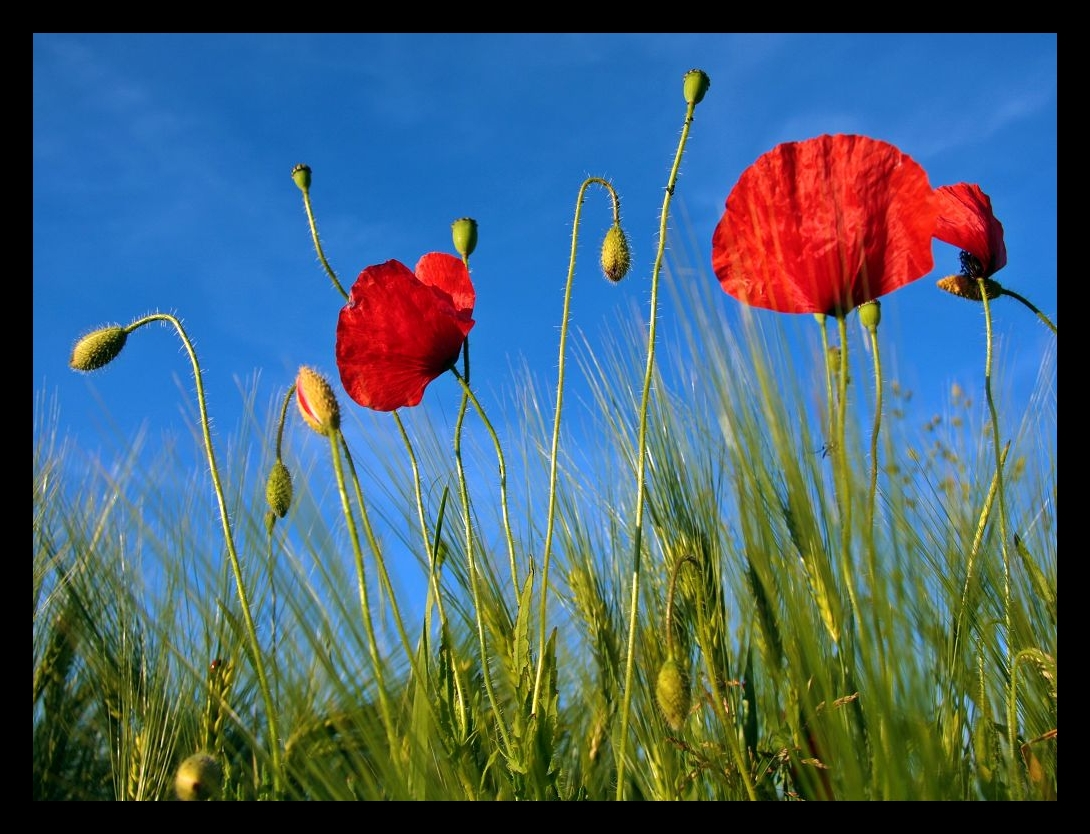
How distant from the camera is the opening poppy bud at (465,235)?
123cm

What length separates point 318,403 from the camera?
3.14 ft

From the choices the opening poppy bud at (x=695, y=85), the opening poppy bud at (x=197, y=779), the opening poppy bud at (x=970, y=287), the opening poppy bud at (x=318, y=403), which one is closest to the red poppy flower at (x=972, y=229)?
the opening poppy bud at (x=970, y=287)

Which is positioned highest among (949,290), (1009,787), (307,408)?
(949,290)

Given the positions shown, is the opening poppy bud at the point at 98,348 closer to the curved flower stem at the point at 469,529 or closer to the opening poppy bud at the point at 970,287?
the curved flower stem at the point at 469,529

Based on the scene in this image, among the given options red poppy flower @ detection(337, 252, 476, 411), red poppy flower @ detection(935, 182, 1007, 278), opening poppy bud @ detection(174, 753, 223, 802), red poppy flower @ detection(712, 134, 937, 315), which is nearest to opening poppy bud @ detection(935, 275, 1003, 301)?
red poppy flower @ detection(935, 182, 1007, 278)

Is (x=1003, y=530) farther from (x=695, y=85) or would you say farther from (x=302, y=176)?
(x=302, y=176)

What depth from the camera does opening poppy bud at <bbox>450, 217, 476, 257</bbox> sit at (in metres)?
1.23

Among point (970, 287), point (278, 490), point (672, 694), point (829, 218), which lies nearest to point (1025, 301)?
point (970, 287)

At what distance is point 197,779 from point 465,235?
0.69 meters
